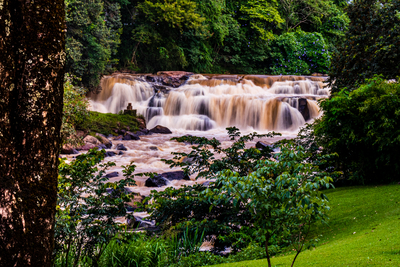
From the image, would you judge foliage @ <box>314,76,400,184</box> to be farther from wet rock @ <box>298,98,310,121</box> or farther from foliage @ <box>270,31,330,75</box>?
foliage @ <box>270,31,330,75</box>

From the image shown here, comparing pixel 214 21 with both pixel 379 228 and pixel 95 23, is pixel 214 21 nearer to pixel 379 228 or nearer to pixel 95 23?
pixel 95 23

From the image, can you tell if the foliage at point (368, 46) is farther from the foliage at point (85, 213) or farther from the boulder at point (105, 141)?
the boulder at point (105, 141)

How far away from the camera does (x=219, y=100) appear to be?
23.2 m

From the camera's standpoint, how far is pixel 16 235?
2238 millimetres

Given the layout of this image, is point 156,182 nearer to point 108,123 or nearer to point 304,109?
point 108,123

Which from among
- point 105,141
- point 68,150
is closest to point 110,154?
point 68,150

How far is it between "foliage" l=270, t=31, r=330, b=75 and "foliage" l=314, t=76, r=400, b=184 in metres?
28.5

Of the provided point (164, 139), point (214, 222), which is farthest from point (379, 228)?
point (164, 139)

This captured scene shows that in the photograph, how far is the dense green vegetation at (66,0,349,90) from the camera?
86.2 feet

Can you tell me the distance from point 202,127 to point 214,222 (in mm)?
17372

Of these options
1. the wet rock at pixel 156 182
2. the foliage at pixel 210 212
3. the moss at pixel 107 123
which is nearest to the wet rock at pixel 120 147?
the moss at pixel 107 123

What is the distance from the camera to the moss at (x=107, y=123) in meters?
17.5

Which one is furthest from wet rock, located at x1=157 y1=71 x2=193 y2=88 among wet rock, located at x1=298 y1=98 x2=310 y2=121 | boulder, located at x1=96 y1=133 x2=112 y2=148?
boulder, located at x1=96 y1=133 x2=112 y2=148

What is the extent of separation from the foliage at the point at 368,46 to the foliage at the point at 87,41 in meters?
15.5
